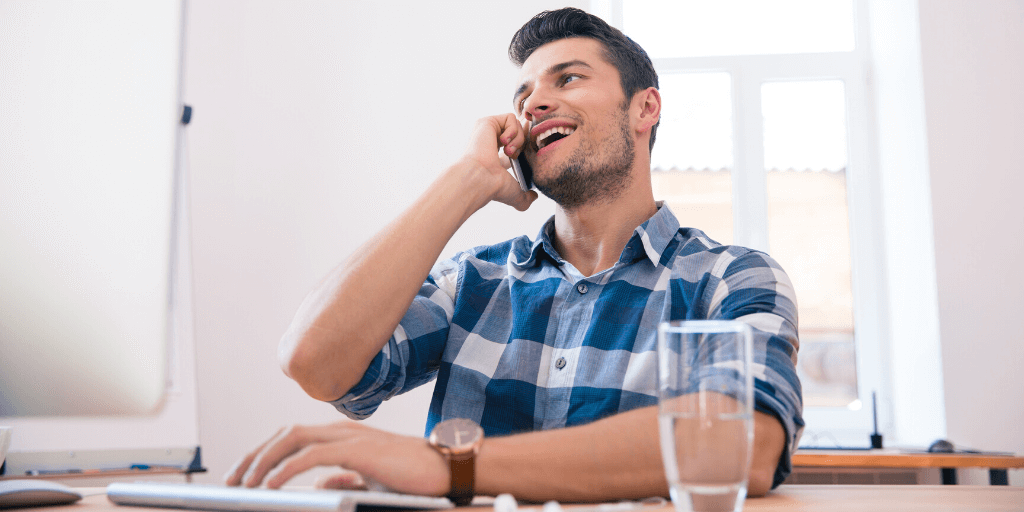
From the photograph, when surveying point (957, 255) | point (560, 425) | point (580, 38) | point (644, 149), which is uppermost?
point (580, 38)

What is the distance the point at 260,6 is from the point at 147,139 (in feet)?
4.17

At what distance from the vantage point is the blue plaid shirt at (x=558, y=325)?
1052 mm

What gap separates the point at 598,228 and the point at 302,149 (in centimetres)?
173

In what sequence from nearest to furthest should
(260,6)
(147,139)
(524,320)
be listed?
1. (524,320)
2. (147,139)
3. (260,6)

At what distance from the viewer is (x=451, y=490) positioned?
649mm

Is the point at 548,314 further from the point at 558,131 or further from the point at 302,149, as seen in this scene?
the point at 302,149

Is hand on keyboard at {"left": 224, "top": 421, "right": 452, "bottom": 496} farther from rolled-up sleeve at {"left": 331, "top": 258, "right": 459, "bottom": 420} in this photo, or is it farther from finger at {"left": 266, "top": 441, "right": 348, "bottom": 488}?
rolled-up sleeve at {"left": 331, "top": 258, "right": 459, "bottom": 420}

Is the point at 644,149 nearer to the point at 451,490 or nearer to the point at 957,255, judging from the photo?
the point at 451,490

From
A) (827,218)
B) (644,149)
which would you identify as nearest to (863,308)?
(827,218)

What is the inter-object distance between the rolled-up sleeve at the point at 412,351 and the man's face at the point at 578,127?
26 cm

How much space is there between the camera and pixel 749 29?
3.09m

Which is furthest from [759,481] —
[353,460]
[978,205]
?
[978,205]

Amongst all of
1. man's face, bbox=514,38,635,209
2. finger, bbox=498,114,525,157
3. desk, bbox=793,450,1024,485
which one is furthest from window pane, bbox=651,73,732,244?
finger, bbox=498,114,525,157

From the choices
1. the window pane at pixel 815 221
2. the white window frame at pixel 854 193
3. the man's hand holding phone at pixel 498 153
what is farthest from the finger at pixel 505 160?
the window pane at pixel 815 221
